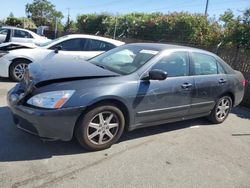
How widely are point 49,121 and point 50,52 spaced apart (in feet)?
14.3

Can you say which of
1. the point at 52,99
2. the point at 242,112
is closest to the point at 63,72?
→ the point at 52,99

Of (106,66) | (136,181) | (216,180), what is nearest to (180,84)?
(106,66)

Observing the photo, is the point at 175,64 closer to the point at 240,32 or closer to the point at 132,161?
the point at 132,161

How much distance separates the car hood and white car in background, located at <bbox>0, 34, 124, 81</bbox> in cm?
267

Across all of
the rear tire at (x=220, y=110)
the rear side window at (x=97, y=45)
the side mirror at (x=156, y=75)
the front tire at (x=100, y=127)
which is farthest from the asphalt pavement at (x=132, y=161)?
the rear side window at (x=97, y=45)

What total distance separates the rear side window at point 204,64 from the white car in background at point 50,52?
3.11m

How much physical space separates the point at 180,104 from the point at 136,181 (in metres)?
1.82

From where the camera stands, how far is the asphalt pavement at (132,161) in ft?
10.9

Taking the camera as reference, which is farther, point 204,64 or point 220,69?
point 220,69

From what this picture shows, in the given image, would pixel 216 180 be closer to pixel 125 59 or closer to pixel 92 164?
pixel 92 164

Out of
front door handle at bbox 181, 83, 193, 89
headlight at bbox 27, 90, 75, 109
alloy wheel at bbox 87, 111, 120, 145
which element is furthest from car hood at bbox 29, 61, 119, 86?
front door handle at bbox 181, 83, 193, 89

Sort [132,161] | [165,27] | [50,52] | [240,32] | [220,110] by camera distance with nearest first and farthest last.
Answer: [132,161]
[220,110]
[50,52]
[240,32]
[165,27]

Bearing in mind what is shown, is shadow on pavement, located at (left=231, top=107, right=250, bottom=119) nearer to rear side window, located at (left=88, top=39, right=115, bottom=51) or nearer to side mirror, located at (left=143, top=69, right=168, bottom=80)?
side mirror, located at (left=143, top=69, right=168, bottom=80)

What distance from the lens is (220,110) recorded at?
5816 mm
